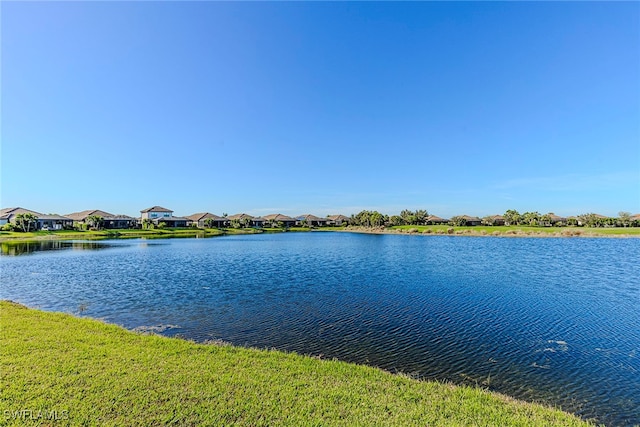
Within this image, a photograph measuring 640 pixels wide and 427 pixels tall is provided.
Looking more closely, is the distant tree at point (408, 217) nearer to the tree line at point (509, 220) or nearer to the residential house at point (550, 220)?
the tree line at point (509, 220)

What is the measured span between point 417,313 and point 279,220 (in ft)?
364

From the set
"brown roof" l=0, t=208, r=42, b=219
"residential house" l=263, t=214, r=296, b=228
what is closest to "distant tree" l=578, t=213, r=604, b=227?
"residential house" l=263, t=214, r=296, b=228

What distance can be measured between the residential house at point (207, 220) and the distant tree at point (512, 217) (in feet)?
333

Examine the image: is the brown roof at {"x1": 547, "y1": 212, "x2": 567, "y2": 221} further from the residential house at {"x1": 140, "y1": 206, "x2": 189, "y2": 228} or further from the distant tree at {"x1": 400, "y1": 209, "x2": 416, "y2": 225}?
the residential house at {"x1": 140, "y1": 206, "x2": 189, "y2": 228}

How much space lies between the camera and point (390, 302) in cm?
1535

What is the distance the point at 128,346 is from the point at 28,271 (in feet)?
75.6

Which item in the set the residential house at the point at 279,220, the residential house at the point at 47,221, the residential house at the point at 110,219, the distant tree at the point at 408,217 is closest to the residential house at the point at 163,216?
the residential house at the point at 110,219

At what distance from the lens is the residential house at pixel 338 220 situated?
468 feet

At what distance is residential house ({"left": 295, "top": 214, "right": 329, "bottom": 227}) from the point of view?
128875mm

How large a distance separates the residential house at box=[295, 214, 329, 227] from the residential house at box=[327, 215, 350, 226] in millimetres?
2536

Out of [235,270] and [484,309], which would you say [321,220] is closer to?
[235,270]

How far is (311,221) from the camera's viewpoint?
133 m

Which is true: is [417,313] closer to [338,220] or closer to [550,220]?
[550,220]

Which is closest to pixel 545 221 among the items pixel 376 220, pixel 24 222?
pixel 376 220
